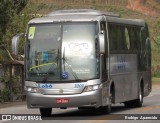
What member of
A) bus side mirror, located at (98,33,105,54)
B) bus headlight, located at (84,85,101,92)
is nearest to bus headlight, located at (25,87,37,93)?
bus headlight, located at (84,85,101,92)

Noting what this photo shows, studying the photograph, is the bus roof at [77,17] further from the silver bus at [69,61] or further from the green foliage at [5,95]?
the green foliage at [5,95]

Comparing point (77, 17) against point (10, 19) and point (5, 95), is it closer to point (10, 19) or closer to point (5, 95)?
point (10, 19)

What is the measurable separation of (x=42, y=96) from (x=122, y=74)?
13.7 ft

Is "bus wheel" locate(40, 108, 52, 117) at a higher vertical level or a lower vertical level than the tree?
lower

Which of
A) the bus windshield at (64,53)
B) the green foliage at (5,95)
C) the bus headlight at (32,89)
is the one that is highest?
the bus windshield at (64,53)

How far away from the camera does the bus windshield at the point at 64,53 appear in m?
21.8

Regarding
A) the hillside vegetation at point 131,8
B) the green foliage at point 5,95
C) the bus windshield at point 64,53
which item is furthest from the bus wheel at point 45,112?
the hillside vegetation at point 131,8

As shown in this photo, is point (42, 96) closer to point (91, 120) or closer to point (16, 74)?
point (91, 120)

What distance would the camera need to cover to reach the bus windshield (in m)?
21.8

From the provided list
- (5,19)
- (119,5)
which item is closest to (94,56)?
(5,19)

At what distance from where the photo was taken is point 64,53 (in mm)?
21891

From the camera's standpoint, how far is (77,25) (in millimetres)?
22203

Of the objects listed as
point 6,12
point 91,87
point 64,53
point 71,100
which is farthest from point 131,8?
point 71,100

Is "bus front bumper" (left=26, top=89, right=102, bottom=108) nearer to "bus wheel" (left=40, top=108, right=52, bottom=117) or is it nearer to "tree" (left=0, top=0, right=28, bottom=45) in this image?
"bus wheel" (left=40, top=108, right=52, bottom=117)
